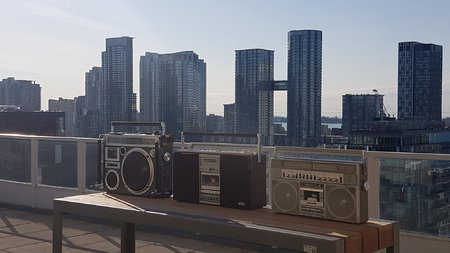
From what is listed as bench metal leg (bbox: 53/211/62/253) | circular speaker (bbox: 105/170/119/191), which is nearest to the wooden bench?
bench metal leg (bbox: 53/211/62/253)

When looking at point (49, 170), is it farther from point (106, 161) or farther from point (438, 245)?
point (438, 245)

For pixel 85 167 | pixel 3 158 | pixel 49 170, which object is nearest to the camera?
pixel 85 167

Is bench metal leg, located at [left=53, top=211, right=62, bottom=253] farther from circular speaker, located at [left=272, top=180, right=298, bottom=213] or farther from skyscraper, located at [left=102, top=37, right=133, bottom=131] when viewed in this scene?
skyscraper, located at [left=102, top=37, right=133, bottom=131]

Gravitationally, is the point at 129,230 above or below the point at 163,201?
below

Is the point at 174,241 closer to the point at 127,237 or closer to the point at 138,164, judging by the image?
the point at 127,237

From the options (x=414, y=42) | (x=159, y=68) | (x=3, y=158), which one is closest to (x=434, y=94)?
(x=414, y=42)

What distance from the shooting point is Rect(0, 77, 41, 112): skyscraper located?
141 feet

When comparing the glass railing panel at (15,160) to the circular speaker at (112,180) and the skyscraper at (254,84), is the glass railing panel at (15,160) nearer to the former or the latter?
the circular speaker at (112,180)

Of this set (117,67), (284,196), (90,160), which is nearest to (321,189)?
(284,196)

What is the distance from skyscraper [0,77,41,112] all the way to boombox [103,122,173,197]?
4018cm

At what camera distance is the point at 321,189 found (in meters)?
2.73

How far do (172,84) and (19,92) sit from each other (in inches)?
598

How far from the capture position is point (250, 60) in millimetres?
42656

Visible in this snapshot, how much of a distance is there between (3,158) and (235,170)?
21.3 ft
